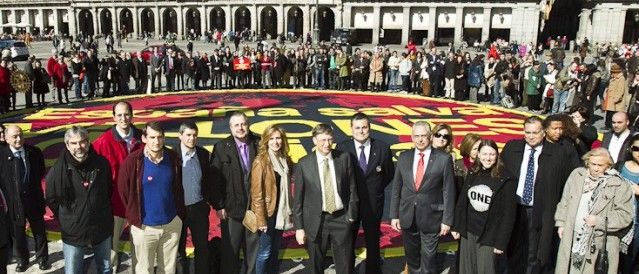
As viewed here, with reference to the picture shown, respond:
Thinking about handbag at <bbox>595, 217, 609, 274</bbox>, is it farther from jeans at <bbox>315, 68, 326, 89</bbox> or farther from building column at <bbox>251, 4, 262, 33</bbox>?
building column at <bbox>251, 4, 262, 33</bbox>

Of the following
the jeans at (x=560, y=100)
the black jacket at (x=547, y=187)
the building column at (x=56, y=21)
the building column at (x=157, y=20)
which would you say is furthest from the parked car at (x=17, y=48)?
the building column at (x=56, y=21)

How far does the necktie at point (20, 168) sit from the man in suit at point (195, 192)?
5.91 ft

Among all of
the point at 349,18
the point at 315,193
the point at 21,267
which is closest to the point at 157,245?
the point at 315,193

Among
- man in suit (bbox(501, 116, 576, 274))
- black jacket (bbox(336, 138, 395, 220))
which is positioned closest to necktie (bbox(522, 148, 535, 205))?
man in suit (bbox(501, 116, 576, 274))

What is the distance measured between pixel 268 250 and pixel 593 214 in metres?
3.16

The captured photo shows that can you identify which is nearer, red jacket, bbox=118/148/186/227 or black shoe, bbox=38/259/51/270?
red jacket, bbox=118/148/186/227

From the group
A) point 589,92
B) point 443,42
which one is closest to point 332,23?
point 443,42

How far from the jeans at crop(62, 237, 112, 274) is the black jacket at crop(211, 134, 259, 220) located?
3.72 feet

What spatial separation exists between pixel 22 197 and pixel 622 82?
503 inches

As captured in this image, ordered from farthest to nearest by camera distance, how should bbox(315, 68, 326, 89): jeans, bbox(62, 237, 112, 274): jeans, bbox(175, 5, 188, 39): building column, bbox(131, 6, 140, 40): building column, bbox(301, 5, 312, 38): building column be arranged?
1. bbox(131, 6, 140, 40): building column
2. bbox(175, 5, 188, 39): building column
3. bbox(301, 5, 312, 38): building column
4. bbox(315, 68, 326, 89): jeans
5. bbox(62, 237, 112, 274): jeans

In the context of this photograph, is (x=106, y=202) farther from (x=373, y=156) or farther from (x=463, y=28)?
(x=463, y=28)

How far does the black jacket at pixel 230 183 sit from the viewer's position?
5535 mm

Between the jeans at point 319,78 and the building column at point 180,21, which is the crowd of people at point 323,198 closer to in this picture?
the jeans at point 319,78

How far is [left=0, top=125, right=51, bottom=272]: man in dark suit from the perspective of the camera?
18.6 ft
